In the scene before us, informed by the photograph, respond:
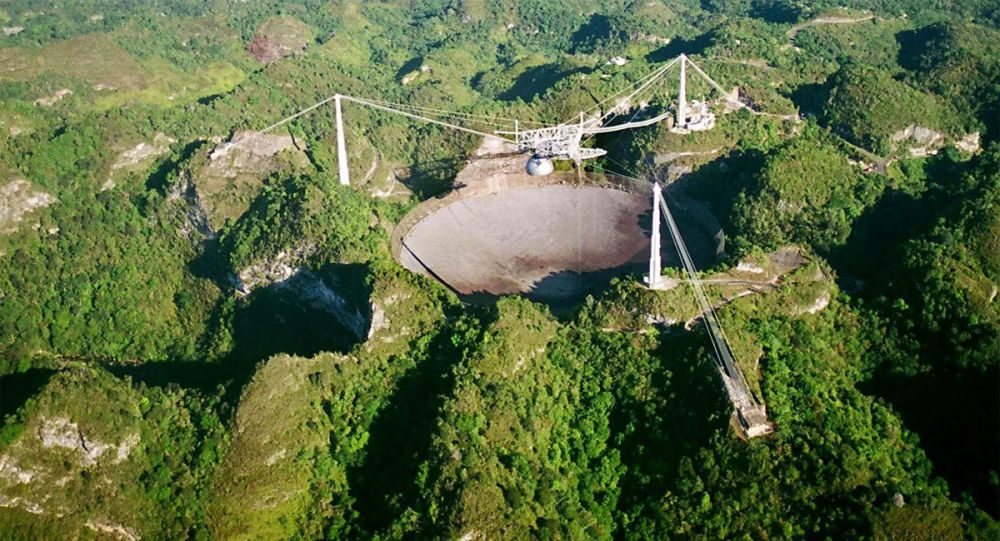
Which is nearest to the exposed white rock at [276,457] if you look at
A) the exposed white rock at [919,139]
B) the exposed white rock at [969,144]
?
the exposed white rock at [919,139]

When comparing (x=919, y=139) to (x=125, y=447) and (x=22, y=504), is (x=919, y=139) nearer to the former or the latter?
(x=125, y=447)

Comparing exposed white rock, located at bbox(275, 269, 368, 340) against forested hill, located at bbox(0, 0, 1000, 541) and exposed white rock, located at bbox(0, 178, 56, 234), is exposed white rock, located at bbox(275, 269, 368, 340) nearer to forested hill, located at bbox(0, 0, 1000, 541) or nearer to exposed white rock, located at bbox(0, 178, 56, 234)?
forested hill, located at bbox(0, 0, 1000, 541)

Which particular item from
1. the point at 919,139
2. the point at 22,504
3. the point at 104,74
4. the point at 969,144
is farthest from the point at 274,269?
the point at 104,74

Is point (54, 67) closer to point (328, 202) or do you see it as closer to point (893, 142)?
point (328, 202)

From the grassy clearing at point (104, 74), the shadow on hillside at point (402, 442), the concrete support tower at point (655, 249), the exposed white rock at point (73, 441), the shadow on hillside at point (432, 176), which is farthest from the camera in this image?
the grassy clearing at point (104, 74)

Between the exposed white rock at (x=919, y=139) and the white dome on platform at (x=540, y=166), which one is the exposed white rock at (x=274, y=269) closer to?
the white dome on platform at (x=540, y=166)

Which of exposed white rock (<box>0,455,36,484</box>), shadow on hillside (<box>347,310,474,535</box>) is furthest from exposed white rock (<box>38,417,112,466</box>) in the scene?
shadow on hillside (<box>347,310,474,535</box>)
